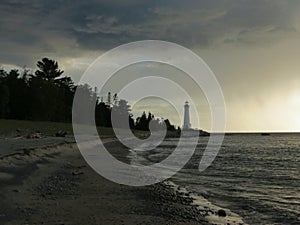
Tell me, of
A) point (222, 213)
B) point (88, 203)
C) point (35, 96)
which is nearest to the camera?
point (88, 203)

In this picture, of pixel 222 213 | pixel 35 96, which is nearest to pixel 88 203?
pixel 222 213

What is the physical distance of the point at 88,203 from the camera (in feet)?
44.5

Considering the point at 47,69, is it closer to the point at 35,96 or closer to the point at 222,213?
the point at 35,96

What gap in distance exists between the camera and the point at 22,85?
102 meters

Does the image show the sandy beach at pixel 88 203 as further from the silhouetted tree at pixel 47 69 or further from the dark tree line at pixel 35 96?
the silhouetted tree at pixel 47 69

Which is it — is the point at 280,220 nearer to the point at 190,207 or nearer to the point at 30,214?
the point at 190,207

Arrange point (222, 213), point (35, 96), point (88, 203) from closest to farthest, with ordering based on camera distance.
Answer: point (88, 203), point (222, 213), point (35, 96)

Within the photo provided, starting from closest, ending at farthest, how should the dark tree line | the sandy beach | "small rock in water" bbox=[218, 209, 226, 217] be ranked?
the sandy beach
"small rock in water" bbox=[218, 209, 226, 217]
the dark tree line

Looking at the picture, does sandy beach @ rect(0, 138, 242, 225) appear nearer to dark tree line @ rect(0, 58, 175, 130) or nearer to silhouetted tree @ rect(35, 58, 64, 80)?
dark tree line @ rect(0, 58, 175, 130)

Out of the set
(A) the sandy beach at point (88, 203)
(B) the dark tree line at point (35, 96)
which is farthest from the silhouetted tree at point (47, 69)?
(A) the sandy beach at point (88, 203)

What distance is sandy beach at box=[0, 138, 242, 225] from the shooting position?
10992 mm

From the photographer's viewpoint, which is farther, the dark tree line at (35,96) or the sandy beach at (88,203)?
the dark tree line at (35,96)

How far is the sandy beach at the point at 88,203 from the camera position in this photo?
36.1ft

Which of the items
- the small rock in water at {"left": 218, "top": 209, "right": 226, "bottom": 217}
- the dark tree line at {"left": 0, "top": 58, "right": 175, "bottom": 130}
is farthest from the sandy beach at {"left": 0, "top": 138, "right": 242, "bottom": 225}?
the dark tree line at {"left": 0, "top": 58, "right": 175, "bottom": 130}
